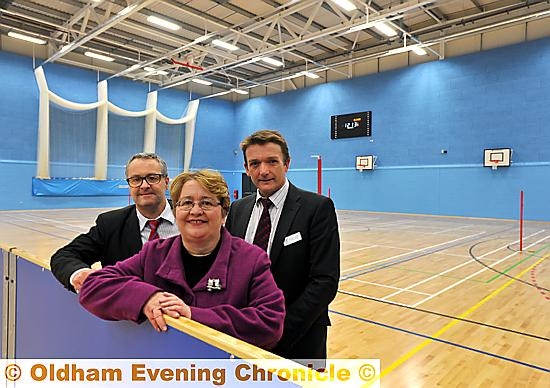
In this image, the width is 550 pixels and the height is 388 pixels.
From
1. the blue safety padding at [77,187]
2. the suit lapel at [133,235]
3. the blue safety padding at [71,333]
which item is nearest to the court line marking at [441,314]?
the suit lapel at [133,235]

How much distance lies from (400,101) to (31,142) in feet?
54.1

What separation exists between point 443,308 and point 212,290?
419cm

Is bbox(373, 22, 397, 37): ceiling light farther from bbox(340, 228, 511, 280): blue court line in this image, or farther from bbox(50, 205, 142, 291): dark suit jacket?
bbox(50, 205, 142, 291): dark suit jacket

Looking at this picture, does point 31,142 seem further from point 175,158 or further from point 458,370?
point 458,370

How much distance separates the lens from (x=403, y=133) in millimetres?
17312

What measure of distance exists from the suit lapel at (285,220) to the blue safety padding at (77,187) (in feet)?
55.0

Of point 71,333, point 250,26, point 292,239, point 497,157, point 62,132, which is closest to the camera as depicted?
point 71,333

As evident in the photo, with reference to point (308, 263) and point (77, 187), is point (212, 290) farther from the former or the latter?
point (77, 187)

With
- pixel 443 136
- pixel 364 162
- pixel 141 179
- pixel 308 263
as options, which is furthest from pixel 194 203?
pixel 364 162

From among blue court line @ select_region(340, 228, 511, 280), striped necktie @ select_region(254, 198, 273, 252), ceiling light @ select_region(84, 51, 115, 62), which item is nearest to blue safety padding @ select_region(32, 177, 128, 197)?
ceiling light @ select_region(84, 51, 115, 62)

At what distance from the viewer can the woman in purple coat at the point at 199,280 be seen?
126 cm

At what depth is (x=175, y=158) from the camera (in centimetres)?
2134

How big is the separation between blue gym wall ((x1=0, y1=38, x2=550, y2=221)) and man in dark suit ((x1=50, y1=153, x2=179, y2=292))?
15.4 m

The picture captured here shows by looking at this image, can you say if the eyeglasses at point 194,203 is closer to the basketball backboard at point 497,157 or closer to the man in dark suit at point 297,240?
the man in dark suit at point 297,240
